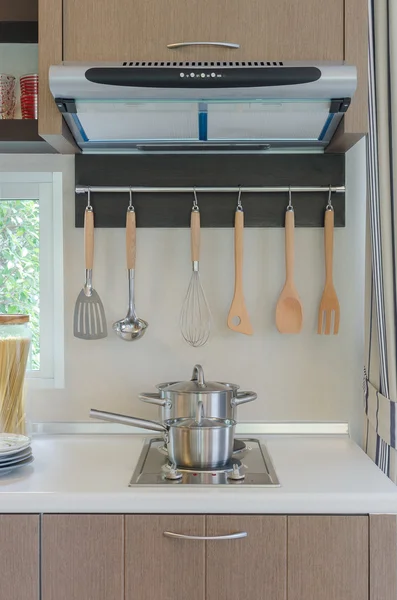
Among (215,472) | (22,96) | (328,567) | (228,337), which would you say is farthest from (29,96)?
(328,567)

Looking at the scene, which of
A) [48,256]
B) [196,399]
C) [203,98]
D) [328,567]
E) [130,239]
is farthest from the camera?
[48,256]

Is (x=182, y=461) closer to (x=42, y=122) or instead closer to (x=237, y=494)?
(x=237, y=494)

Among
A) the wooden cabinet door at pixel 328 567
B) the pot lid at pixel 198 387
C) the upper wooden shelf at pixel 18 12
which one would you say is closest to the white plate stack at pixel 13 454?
the pot lid at pixel 198 387

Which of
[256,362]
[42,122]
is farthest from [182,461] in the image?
[42,122]

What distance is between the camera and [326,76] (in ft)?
A: 4.83

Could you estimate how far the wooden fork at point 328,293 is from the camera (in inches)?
74.5

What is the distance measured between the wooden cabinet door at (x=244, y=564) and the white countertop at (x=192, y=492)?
4 centimetres

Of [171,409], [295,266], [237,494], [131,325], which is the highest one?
[295,266]

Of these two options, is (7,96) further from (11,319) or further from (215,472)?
(215,472)

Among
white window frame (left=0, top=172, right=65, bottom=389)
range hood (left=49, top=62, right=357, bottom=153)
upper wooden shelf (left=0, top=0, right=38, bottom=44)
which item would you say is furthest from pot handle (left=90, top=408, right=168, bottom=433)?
upper wooden shelf (left=0, top=0, right=38, bottom=44)

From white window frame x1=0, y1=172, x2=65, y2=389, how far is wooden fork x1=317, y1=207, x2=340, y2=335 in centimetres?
80

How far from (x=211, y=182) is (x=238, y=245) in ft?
0.71

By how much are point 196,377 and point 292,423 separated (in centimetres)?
39

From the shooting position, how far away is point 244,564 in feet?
4.54
